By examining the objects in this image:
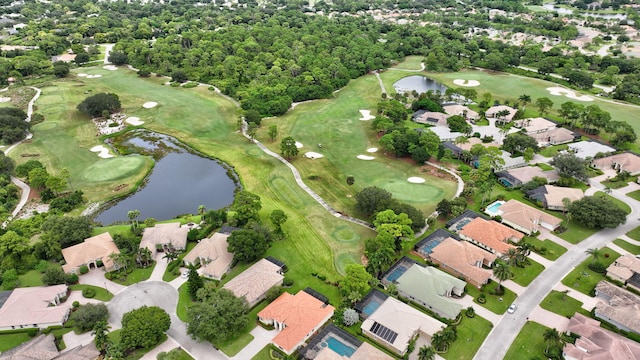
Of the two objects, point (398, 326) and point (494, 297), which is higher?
point (398, 326)

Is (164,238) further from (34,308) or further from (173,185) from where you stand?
(173,185)

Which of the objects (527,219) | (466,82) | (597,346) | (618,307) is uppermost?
(466,82)

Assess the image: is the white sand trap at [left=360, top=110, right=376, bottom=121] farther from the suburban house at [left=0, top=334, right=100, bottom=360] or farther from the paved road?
the suburban house at [left=0, top=334, right=100, bottom=360]

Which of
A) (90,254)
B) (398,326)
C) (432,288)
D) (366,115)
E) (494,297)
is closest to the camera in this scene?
(398,326)

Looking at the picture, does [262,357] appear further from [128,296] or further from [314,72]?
[314,72]

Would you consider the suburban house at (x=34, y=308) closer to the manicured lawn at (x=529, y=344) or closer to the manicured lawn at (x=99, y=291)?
the manicured lawn at (x=99, y=291)

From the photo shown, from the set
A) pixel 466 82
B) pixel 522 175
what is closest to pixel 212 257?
pixel 522 175

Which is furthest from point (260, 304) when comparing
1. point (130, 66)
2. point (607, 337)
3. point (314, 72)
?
point (130, 66)
